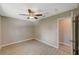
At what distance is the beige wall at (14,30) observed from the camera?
1500 mm

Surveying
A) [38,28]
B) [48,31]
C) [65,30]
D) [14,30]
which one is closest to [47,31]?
[48,31]

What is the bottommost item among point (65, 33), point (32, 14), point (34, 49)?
point (34, 49)

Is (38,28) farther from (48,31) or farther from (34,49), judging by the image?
(34,49)

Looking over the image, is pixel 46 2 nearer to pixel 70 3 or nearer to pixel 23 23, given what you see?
pixel 70 3

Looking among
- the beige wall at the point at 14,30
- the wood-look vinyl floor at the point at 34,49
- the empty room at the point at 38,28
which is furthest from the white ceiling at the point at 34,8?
the wood-look vinyl floor at the point at 34,49

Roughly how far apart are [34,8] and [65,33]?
663 millimetres

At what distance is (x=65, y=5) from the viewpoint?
1.48 m

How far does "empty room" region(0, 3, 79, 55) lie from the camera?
4.86 feet

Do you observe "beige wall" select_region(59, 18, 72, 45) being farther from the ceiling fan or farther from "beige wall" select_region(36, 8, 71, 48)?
the ceiling fan

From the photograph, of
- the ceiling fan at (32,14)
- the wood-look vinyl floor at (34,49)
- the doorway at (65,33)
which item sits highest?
the ceiling fan at (32,14)

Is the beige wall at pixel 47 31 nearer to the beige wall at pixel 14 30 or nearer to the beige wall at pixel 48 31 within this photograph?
the beige wall at pixel 48 31

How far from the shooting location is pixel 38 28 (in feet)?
5.23

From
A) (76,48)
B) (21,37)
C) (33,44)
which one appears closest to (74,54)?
(76,48)

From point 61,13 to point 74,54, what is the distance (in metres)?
0.69
